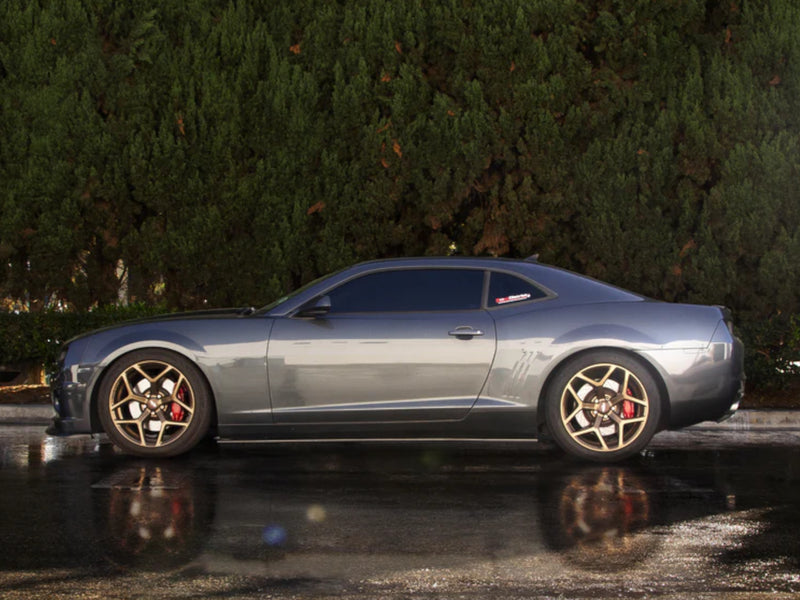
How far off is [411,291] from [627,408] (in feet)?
5.74

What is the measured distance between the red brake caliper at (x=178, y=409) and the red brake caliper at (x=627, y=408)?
10.3 feet

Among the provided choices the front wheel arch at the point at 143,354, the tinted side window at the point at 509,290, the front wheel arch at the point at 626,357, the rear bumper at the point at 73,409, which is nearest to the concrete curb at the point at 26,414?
the rear bumper at the point at 73,409

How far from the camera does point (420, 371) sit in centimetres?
861

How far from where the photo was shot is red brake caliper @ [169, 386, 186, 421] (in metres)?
8.87

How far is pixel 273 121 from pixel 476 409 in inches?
231

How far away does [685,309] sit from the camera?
888cm

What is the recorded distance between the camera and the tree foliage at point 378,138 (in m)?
13.0

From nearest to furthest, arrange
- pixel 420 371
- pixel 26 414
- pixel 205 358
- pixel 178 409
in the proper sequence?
pixel 420 371
pixel 205 358
pixel 178 409
pixel 26 414

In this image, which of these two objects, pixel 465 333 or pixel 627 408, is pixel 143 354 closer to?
pixel 465 333

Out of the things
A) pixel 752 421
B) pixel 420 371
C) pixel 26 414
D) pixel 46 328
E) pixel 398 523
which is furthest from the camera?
pixel 46 328

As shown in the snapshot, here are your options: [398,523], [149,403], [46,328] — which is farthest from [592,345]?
[46,328]

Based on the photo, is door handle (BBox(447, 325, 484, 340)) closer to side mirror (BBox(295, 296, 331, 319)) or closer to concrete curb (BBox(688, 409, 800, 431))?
side mirror (BBox(295, 296, 331, 319))

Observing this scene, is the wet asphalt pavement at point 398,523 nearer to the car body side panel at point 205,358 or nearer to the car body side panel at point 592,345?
the car body side panel at point 205,358

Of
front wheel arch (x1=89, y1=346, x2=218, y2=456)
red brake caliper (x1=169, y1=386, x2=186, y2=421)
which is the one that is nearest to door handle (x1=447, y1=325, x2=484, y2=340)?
front wheel arch (x1=89, y1=346, x2=218, y2=456)
